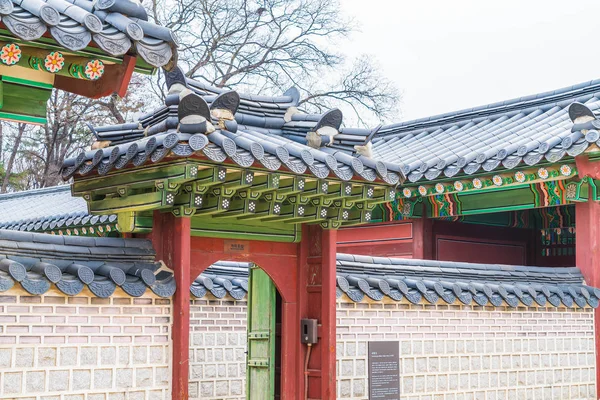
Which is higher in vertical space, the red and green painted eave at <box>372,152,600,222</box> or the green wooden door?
the red and green painted eave at <box>372,152,600,222</box>

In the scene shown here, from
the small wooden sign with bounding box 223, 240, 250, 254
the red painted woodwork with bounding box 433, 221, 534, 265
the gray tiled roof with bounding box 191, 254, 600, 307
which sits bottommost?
the gray tiled roof with bounding box 191, 254, 600, 307

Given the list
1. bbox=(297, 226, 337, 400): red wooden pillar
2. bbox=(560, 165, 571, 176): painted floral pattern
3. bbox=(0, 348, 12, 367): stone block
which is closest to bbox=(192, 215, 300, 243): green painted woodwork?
bbox=(297, 226, 337, 400): red wooden pillar

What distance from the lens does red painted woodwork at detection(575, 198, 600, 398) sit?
10438 millimetres

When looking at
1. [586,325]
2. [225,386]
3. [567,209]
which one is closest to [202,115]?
[225,386]

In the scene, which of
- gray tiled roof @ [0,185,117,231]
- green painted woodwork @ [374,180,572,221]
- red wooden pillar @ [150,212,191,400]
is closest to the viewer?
red wooden pillar @ [150,212,191,400]

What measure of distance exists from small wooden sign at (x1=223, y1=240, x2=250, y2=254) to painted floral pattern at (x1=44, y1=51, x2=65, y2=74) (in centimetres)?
232

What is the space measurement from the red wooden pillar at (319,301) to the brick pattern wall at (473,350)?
45 centimetres

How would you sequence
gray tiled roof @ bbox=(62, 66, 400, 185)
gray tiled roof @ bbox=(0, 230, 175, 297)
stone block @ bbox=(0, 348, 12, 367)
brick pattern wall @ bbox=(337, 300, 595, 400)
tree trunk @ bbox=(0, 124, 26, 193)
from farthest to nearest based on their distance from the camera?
tree trunk @ bbox=(0, 124, 26, 193) < brick pattern wall @ bbox=(337, 300, 595, 400) < gray tiled roof @ bbox=(62, 66, 400, 185) < gray tiled roof @ bbox=(0, 230, 175, 297) < stone block @ bbox=(0, 348, 12, 367)

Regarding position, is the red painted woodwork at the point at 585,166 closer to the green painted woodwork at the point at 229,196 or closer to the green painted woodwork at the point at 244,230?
the green painted woodwork at the point at 229,196

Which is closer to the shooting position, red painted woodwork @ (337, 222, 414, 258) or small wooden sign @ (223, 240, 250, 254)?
small wooden sign @ (223, 240, 250, 254)

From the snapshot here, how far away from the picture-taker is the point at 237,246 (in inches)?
293

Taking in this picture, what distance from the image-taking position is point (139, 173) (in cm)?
676

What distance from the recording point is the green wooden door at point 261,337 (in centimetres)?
788

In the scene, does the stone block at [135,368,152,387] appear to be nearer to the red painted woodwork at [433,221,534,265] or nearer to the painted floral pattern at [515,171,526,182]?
the painted floral pattern at [515,171,526,182]
